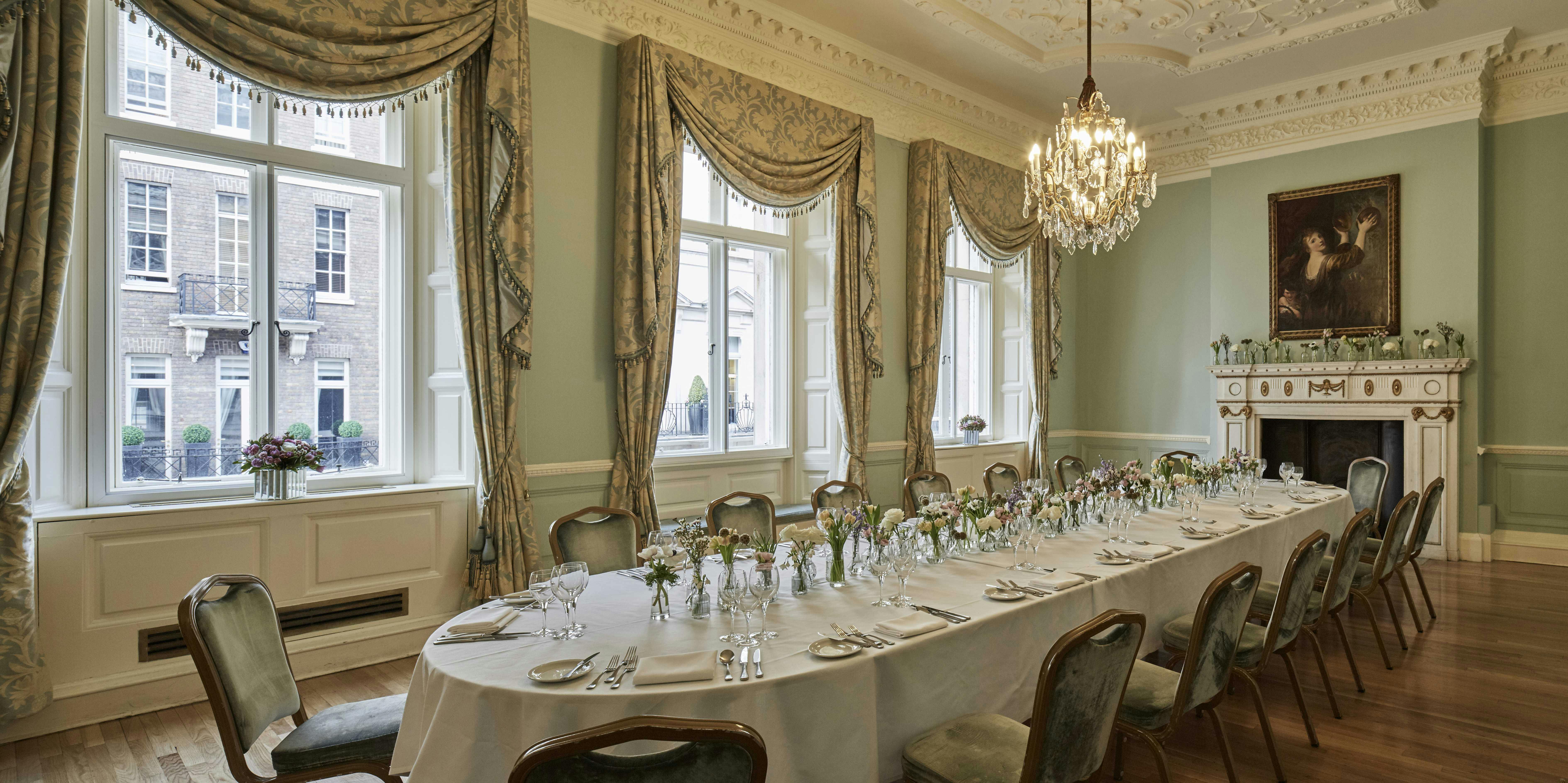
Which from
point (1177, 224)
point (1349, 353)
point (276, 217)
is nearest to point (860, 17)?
point (276, 217)

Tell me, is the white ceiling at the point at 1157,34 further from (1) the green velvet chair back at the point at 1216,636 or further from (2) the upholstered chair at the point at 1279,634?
(1) the green velvet chair back at the point at 1216,636

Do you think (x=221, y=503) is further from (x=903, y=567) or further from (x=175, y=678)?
(x=903, y=567)

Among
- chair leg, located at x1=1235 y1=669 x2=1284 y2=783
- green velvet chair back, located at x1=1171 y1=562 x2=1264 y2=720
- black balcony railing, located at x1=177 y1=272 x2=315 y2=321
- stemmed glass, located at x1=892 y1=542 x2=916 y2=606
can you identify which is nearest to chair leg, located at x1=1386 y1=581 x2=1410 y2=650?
chair leg, located at x1=1235 y1=669 x2=1284 y2=783

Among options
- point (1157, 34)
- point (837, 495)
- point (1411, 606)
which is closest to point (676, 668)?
point (837, 495)

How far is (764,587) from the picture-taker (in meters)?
2.16

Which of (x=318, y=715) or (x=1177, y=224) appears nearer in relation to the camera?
(x=318, y=715)

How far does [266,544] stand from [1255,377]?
7.97 metres

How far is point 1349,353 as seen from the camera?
23.4ft

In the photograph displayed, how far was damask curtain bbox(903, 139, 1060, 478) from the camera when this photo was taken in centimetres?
672

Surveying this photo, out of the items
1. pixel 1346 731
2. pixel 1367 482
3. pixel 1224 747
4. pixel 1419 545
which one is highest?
pixel 1367 482

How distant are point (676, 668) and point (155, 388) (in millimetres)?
3388

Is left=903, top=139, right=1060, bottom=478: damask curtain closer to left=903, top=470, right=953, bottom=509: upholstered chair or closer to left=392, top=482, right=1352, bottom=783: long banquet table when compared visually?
left=903, top=470, right=953, bottom=509: upholstered chair

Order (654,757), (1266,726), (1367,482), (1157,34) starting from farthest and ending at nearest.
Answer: (1157,34)
(1367,482)
(1266,726)
(654,757)

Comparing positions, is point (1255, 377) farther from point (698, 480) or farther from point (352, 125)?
point (352, 125)
